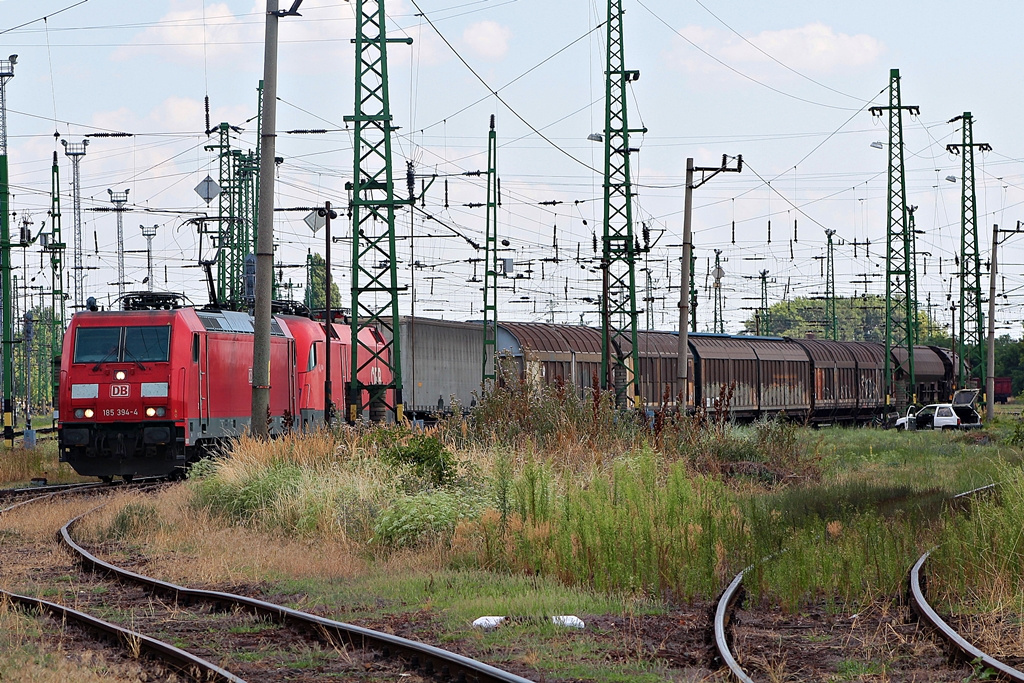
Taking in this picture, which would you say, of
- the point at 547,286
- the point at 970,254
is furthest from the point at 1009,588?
the point at 547,286

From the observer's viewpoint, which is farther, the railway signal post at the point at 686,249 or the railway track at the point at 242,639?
the railway signal post at the point at 686,249

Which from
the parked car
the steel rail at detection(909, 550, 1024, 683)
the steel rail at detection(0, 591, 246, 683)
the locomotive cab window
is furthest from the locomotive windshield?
the parked car

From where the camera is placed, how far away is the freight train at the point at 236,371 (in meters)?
22.5

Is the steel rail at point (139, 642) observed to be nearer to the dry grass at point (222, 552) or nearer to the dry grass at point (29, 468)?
the dry grass at point (222, 552)

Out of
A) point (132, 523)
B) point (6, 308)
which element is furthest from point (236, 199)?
point (132, 523)

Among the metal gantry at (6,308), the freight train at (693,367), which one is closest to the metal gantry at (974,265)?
the freight train at (693,367)

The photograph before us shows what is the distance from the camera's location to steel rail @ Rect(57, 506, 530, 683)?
755cm

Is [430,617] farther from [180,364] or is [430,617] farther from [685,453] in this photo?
[180,364]

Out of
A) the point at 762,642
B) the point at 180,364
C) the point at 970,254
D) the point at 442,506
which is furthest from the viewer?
the point at 970,254

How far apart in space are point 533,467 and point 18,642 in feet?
20.1

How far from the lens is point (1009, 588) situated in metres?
10.0

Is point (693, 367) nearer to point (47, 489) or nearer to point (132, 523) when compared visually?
point (47, 489)

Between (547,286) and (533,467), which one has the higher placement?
(547,286)

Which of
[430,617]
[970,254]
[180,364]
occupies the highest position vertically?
[970,254]
